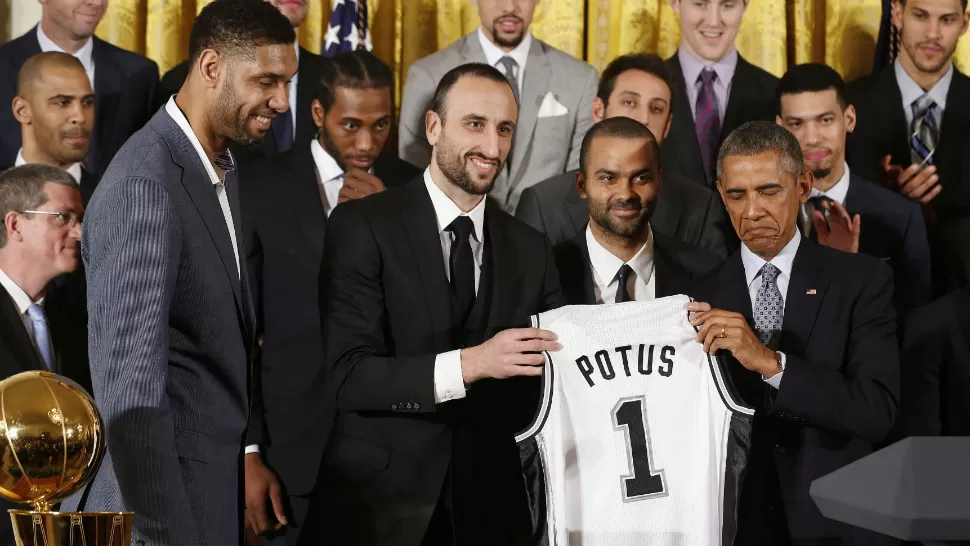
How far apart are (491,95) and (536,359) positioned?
0.83m

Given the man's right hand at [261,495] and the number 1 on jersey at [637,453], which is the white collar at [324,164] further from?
the number 1 on jersey at [637,453]

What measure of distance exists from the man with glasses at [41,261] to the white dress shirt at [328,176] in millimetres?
711

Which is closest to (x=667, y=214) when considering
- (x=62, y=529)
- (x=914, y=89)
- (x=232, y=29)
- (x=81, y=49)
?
(x=914, y=89)

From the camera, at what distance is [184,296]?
2102 mm

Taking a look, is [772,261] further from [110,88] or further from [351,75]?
[110,88]

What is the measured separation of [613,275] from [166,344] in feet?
5.12

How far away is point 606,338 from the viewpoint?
2852mm

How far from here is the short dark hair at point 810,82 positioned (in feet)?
12.9

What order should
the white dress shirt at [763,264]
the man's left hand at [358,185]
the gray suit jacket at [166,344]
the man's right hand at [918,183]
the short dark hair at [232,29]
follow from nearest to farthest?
the gray suit jacket at [166,344] < the short dark hair at [232,29] < the white dress shirt at [763,264] < the man's left hand at [358,185] < the man's right hand at [918,183]

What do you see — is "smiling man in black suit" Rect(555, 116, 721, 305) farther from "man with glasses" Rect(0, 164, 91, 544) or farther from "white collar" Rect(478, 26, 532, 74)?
"man with glasses" Rect(0, 164, 91, 544)

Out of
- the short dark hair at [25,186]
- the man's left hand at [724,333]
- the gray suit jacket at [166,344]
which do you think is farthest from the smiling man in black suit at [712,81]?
the gray suit jacket at [166,344]

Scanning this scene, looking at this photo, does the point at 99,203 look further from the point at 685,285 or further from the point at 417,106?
the point at 417,106

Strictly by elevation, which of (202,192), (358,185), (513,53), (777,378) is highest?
(513,53)

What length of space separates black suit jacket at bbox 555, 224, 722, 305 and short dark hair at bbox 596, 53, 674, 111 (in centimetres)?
66
